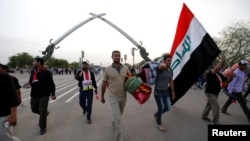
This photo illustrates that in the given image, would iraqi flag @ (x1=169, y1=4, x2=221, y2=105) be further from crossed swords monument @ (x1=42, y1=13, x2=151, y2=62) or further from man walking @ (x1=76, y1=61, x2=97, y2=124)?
crossed swords monument @ (x1=42, y1=13, x2=151, y2=62)

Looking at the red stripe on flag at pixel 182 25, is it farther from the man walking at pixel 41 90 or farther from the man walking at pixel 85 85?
the man walking at pixel 41 90

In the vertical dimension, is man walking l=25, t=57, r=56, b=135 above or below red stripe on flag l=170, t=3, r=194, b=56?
below

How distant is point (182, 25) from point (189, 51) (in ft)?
3.15

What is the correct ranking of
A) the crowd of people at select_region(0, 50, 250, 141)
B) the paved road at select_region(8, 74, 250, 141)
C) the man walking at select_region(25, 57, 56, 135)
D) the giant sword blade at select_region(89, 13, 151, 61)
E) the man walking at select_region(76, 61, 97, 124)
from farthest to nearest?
the giant sword blade at select_region(89, 13, 151, 61) < the man walking at select_region(76, 61, 97, 124) < the man walking at select_region(25, 57, 56, 135) < the paved road at select_region(8, 74, 250, 141) < the crowd of people at select_region(0, 50, 250, 141)

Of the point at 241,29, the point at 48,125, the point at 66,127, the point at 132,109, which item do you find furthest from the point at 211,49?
the point at 241,29

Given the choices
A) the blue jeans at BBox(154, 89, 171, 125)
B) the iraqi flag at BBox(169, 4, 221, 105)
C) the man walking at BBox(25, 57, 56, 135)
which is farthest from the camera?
the iraqi flag at BBox(169, 4, 221, 105)

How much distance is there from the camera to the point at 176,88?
285 inches

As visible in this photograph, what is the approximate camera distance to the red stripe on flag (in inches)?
280

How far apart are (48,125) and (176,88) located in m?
4.25

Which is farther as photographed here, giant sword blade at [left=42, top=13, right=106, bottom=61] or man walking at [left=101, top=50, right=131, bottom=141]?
giant sword blade at [left=42, top=13, right=106, bottom=61]

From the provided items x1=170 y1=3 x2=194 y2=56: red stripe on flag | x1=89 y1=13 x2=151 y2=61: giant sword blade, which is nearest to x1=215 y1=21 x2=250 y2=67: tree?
x1=89 y1=13 x2=151 y2=61: giant sword blade

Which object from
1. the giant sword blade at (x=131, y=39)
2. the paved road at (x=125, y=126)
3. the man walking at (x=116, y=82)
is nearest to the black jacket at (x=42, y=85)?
the paved road at (x=125, y=126)

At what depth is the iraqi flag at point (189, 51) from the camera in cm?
674

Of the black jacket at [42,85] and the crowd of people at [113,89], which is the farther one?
the black jacket at [42,85]
